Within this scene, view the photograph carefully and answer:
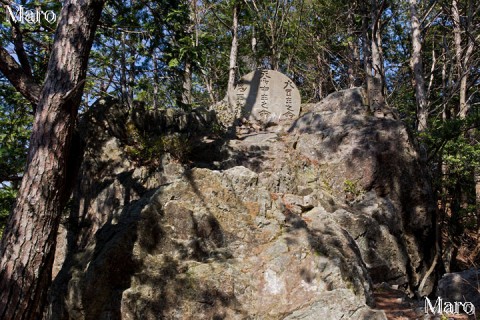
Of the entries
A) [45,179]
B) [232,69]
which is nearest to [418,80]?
[232,69]

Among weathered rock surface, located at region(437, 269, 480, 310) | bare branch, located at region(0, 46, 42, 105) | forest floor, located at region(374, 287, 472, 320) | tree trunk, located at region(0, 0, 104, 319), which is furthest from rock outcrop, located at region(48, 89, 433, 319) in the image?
bare branch, located at region(0, 46, 42, 105)

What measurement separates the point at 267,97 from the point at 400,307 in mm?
9015

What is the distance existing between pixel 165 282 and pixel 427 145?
28.7 feet

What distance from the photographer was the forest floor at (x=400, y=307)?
185 inches

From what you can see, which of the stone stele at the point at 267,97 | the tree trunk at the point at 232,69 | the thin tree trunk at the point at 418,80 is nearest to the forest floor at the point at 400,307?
the thin tree trunk at the point at 418,80

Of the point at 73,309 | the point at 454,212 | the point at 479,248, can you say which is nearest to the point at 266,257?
the point at 73,309

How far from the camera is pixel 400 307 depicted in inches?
213

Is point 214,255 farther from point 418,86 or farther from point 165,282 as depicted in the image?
point 418,86

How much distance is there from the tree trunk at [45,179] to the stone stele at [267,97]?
27.7 feet

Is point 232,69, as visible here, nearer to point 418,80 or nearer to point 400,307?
point 418,80

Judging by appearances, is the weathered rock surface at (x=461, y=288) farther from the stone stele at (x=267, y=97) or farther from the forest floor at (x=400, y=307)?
the stone stele at (x=267, y=97)

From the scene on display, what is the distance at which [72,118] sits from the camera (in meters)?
4.69

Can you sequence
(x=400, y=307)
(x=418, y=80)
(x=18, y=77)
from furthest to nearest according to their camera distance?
(x=418, y=80) → (x=400, y=307) → (x=18, y=77)

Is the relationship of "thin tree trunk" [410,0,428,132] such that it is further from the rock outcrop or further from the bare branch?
the bare branch
